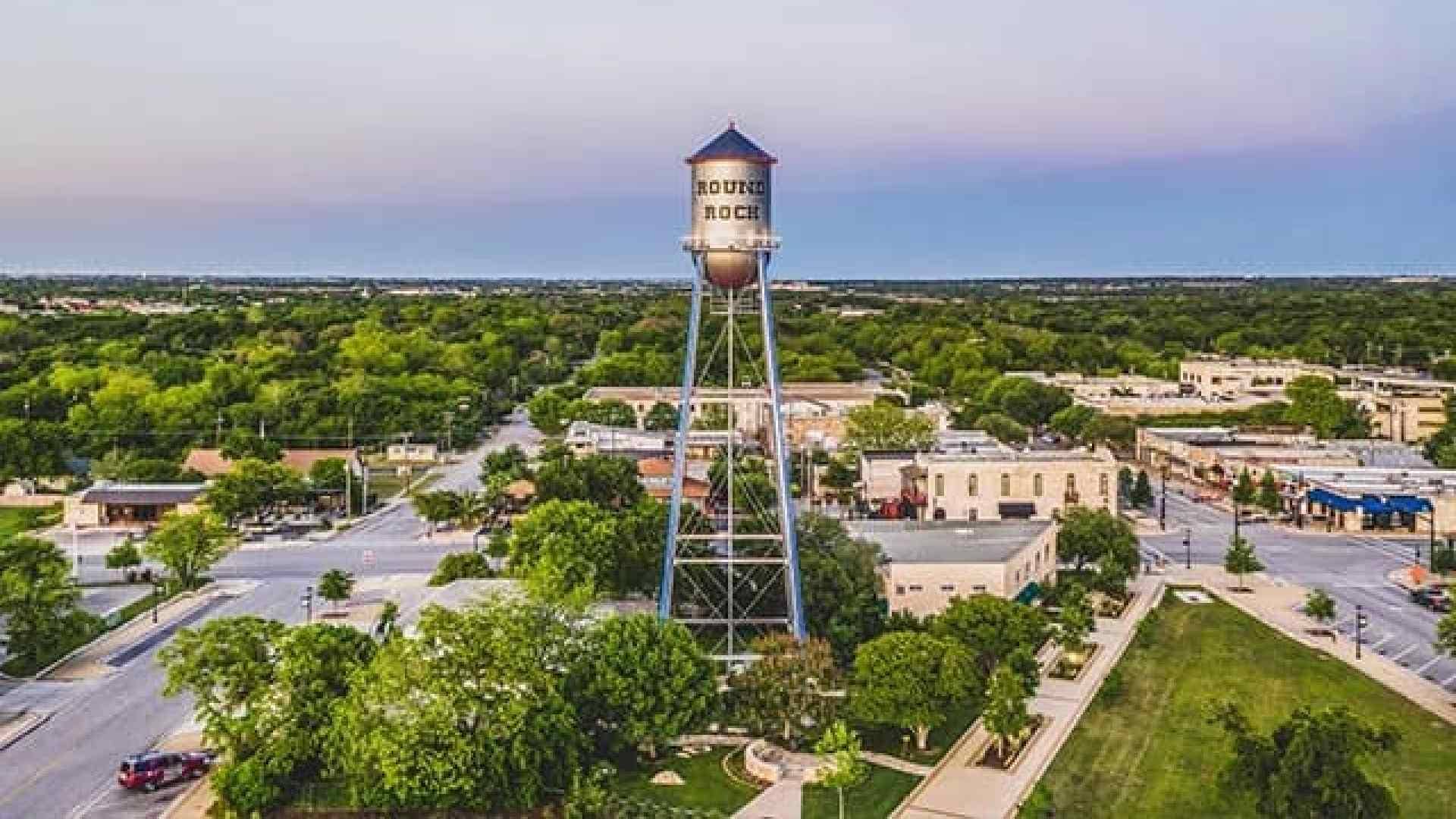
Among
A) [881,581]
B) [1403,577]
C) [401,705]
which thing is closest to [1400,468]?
[1403,577]

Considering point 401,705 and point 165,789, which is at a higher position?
point 401,705

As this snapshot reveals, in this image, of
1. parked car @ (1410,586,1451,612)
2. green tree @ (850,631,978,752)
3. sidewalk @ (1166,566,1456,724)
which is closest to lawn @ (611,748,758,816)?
green tree @ (850,631,978,752)

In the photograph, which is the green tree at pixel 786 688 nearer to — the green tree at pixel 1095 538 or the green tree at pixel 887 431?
the green tree at pixel 1095 538

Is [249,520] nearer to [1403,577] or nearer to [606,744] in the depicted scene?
[606,744]

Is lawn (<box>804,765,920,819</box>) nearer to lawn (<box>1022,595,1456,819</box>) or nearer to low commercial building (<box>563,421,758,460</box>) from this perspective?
lawn (<box>1022,595,1456,819</box>)

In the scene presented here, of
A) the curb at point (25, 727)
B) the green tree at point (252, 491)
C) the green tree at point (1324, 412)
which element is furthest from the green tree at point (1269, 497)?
the curb at point (25, 727)

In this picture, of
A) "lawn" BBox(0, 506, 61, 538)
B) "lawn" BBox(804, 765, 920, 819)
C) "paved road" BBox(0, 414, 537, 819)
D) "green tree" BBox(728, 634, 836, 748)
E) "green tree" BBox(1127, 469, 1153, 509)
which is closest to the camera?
"lawn" BBox(804, 765, 920, 819)
